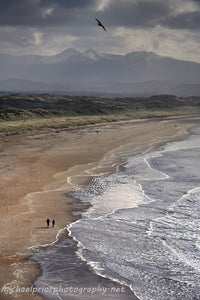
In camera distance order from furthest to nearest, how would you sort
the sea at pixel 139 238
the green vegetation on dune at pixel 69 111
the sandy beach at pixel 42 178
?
the green vegetation on dune at pixel 69 111, the sandy beach at pixel 42 178, the sea at pixel 139 238

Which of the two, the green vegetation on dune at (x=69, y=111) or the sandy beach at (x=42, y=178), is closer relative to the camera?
the sandy beach at (x=42, y=178)

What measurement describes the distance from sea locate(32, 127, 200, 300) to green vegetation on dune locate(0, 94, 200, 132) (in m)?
45.4

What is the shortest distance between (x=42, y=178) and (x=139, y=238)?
1760cm

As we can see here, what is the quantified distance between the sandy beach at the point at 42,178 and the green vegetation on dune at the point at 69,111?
1166 cm

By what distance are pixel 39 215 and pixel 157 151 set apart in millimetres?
31305

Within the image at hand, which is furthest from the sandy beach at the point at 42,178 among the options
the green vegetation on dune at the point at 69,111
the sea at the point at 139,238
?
the green vegetation on dune at the point at 69,111

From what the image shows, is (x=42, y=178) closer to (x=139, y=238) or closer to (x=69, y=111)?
(x=139, y=238)

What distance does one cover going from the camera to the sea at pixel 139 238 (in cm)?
1764

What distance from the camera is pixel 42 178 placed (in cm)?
3772

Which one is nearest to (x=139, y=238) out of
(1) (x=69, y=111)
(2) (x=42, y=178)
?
(2) (x=42, y=178)

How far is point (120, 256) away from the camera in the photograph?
20156 mm

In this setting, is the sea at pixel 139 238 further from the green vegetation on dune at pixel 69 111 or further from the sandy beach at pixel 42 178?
the green vegetation on dune at pixel 69 111

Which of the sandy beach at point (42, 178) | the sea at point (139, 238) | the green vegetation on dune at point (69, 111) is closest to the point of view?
the sea at point (139, 238)

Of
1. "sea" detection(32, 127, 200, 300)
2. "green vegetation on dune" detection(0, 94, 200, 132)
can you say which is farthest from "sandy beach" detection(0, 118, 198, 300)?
"green vegetation on dune" detection(0, 94, 200, 132)
